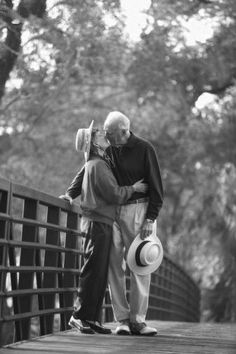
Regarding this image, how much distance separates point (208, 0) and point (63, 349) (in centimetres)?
1070

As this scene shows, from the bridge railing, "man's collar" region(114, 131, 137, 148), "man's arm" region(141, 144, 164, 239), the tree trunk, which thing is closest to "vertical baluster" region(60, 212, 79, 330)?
the bridge railing

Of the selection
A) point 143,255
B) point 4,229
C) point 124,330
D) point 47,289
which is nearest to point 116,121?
point 143,255

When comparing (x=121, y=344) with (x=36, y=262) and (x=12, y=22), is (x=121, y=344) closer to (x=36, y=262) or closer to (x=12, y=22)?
(x=36, y=262)

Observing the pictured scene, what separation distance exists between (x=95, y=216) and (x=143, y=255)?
51 cm

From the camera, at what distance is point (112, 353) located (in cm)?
668

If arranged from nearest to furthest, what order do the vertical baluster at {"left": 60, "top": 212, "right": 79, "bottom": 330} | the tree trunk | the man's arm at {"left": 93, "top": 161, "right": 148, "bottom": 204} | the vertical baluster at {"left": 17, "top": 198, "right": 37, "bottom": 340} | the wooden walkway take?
1. the wooden walkway
2. the vertical baluster at {"left": 17, "top": 198, "right": 37, "bottom": 340}
3. the man's arm at {"left": 93, "top": 161, "right": 148, "bottom": 204}
4. the vertical baluster at {"left": 60, "top": 212, "right": 79, "bottom": 330}
5. the tree trunk

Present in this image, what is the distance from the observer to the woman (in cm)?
789

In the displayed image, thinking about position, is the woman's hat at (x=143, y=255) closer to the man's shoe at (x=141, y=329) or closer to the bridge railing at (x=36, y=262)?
the man's shoe at (x=141, y=329)

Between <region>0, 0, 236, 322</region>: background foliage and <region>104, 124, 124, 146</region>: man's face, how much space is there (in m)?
6.74

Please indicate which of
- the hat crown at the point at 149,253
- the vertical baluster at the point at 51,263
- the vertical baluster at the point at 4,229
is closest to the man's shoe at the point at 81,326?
the vertical baluster at the point at 51,263

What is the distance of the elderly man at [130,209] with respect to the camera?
8.02 m

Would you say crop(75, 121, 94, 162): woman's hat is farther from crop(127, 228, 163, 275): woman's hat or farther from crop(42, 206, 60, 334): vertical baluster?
crop(127, 228, 163, 275): woman's hat

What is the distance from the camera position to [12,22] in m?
10.8

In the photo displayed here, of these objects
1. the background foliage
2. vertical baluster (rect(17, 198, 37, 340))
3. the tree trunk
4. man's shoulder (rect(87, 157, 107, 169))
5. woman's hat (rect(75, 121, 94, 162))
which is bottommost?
vertical baluster (rect(17, 198, 37, 340))
